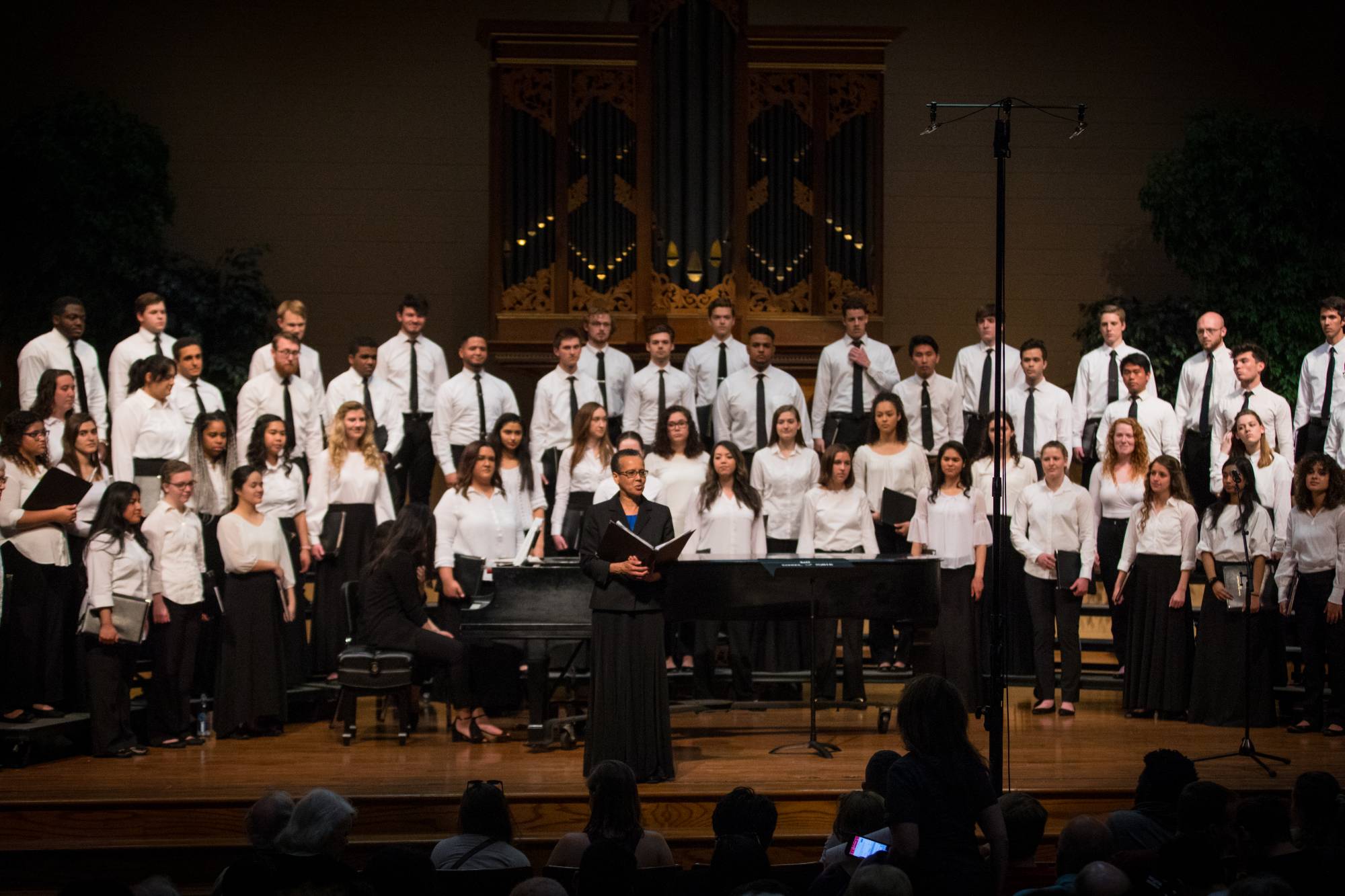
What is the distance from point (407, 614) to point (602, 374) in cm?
270

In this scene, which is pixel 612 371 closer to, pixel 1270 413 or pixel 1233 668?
pixel 1270 413

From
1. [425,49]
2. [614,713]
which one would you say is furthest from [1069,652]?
[425,49]

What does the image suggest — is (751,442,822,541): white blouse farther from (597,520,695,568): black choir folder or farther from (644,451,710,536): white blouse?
(597,520,695,568): black choir folder

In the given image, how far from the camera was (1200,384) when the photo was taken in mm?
8648

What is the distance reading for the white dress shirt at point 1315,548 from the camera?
6902mm

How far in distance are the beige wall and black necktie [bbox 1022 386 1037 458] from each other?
2.57m

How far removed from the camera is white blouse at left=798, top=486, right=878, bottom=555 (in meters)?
7.61

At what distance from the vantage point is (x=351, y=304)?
11.0 metres

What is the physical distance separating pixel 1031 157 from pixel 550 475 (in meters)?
4.94

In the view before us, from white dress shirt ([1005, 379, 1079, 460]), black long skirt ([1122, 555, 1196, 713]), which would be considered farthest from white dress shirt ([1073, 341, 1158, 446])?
black long skirt ([1122, 555, 1196, 713])

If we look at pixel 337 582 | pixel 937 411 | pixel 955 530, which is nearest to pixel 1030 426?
pixel 937 411

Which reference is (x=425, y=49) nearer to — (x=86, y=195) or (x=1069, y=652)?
(x=86, y=195)

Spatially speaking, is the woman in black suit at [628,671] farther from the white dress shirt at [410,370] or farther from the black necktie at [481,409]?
the white dress shirt at [410,370]

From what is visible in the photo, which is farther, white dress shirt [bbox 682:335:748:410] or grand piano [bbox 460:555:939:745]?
white dress shirt [bbox 682:335:748:410]
